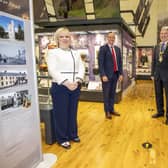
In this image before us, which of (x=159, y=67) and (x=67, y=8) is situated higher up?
(x=67, y=8)

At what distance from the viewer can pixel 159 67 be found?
4.39 m

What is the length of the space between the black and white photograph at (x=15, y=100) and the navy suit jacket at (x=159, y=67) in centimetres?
279

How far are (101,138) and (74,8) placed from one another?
21.8 feet

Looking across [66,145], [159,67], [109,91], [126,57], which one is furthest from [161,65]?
[126,57]

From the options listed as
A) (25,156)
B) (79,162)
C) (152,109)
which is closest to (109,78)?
(152,109)

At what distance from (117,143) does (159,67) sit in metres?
1.76

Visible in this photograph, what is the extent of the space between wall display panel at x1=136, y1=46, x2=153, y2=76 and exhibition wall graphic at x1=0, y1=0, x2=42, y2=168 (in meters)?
11.5

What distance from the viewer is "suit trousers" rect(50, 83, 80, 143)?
3.18m

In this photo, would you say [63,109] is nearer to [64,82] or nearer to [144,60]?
[64,82]

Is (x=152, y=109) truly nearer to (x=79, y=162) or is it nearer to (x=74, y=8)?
(x=79, y=162)

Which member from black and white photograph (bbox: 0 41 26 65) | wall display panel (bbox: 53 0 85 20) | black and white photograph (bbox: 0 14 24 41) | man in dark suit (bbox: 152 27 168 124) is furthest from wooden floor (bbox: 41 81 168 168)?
wall display panel (bbox: 53 0 85 20)

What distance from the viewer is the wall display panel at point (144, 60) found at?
1332 cm

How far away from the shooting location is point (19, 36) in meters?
2.27

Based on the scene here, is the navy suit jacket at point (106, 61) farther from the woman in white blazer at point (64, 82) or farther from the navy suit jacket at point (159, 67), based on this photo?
the woman in white blazer at point (64, 82)
